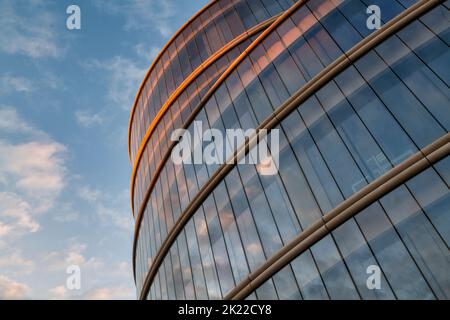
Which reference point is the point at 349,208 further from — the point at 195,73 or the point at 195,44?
the point at 195,44

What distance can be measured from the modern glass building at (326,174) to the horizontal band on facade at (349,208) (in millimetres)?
36

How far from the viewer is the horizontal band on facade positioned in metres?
12.1

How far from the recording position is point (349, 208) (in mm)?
13375

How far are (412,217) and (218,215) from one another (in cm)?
954

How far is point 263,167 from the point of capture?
17.4 m

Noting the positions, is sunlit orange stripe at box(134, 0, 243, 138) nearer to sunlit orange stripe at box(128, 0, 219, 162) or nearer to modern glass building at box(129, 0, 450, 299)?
sunlit orange stripe at box(128, 0, 219, 162)

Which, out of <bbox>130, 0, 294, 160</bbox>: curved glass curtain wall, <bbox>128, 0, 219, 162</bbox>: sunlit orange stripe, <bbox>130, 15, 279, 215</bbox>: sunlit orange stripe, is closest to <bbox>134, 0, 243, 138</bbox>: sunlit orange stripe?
<bbox>130, 0, 294, 160</bbox>: curved glass curtain wall

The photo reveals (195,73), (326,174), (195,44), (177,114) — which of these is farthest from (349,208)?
(195,44)

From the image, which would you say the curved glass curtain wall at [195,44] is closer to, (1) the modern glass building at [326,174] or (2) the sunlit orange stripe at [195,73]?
(2) the sunlit orange stripe at [195,73]

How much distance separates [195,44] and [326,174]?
19516 mm

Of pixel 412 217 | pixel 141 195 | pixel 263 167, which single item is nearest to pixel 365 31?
pixel 263 167

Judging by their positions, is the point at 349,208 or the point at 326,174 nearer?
the point at 349,208
